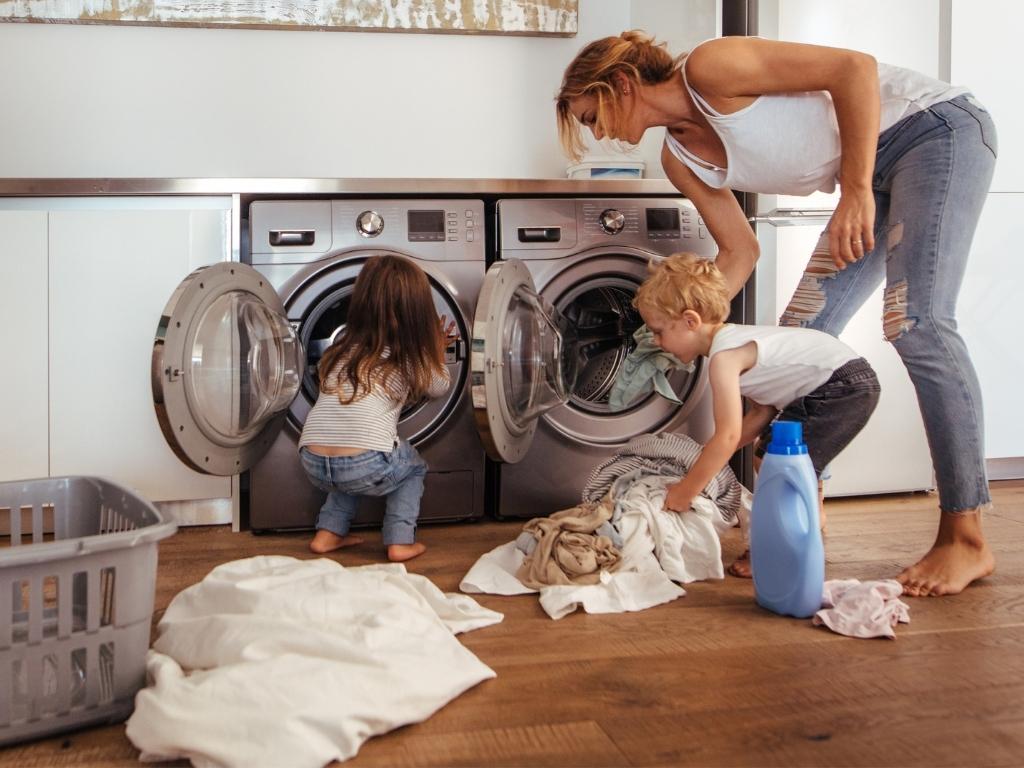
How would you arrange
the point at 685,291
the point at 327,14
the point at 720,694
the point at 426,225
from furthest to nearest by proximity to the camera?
1. the point at 327,14
2. the point at 426,225
3. the point at 685,291
4. the point at 720,694

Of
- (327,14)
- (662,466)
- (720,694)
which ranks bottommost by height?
(720,694)

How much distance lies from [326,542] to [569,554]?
2.44 feet

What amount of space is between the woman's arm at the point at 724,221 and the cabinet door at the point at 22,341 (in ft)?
5.74

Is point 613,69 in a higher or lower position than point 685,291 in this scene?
higher

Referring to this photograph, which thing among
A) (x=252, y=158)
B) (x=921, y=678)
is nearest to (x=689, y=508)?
(x=921, y=678)

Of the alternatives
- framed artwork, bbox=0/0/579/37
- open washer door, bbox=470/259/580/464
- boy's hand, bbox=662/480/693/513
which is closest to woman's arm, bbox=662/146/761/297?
open washer door, bbox=470/259/580/464

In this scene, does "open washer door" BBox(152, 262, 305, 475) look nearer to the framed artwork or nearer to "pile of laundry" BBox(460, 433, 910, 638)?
"pile of laundry" BBox(460, 433, 910, 638)

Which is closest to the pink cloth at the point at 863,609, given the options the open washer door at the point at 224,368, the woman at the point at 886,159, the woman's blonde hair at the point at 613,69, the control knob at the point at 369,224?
the woman at the point at 886,159

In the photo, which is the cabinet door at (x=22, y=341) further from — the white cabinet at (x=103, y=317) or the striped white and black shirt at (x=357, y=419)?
the striped white and black shirt at (x=357, y=419)

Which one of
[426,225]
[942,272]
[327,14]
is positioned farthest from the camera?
[327,14]

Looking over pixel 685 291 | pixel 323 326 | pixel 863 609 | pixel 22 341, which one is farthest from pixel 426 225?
pixel 863 609

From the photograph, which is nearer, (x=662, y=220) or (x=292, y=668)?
(x=292, y=668)

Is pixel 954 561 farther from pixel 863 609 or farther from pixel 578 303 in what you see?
pixel 578 303

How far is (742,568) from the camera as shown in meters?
2.01
